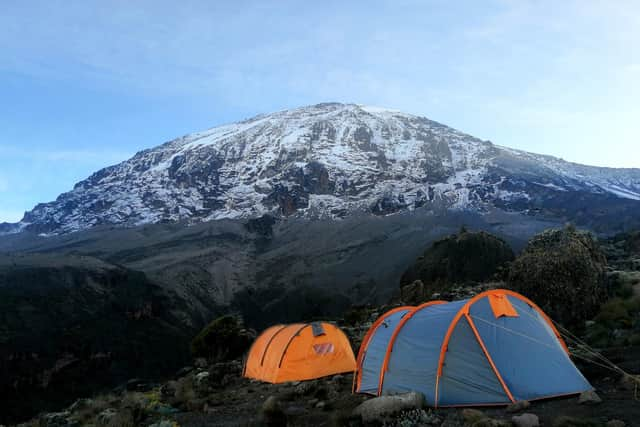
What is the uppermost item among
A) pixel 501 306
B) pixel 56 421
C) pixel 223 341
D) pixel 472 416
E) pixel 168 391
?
pixel 501 306

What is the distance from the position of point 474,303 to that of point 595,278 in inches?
317

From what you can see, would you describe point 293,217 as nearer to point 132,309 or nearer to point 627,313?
point 132,309

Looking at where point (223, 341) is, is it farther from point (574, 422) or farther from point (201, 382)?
point (574, 422)

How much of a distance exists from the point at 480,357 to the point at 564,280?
806 centimetres

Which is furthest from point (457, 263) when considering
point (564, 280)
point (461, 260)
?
point (564, 280)

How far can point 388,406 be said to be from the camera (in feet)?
27.7

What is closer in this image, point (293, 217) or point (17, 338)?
point (17, 338)

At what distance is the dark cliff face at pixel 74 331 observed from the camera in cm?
4659

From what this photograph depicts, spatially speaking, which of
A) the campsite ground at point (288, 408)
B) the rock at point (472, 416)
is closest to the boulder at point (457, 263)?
the campsite ground at point (288, 408)

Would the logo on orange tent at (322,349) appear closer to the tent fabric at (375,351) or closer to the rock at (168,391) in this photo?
the tent fabric at (375,351)

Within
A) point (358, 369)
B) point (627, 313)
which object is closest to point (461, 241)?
point (627, 313)

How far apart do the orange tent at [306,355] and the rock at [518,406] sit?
789cm

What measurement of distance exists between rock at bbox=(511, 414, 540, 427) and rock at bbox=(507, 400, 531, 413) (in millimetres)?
853

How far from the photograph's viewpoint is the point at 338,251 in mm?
115875
